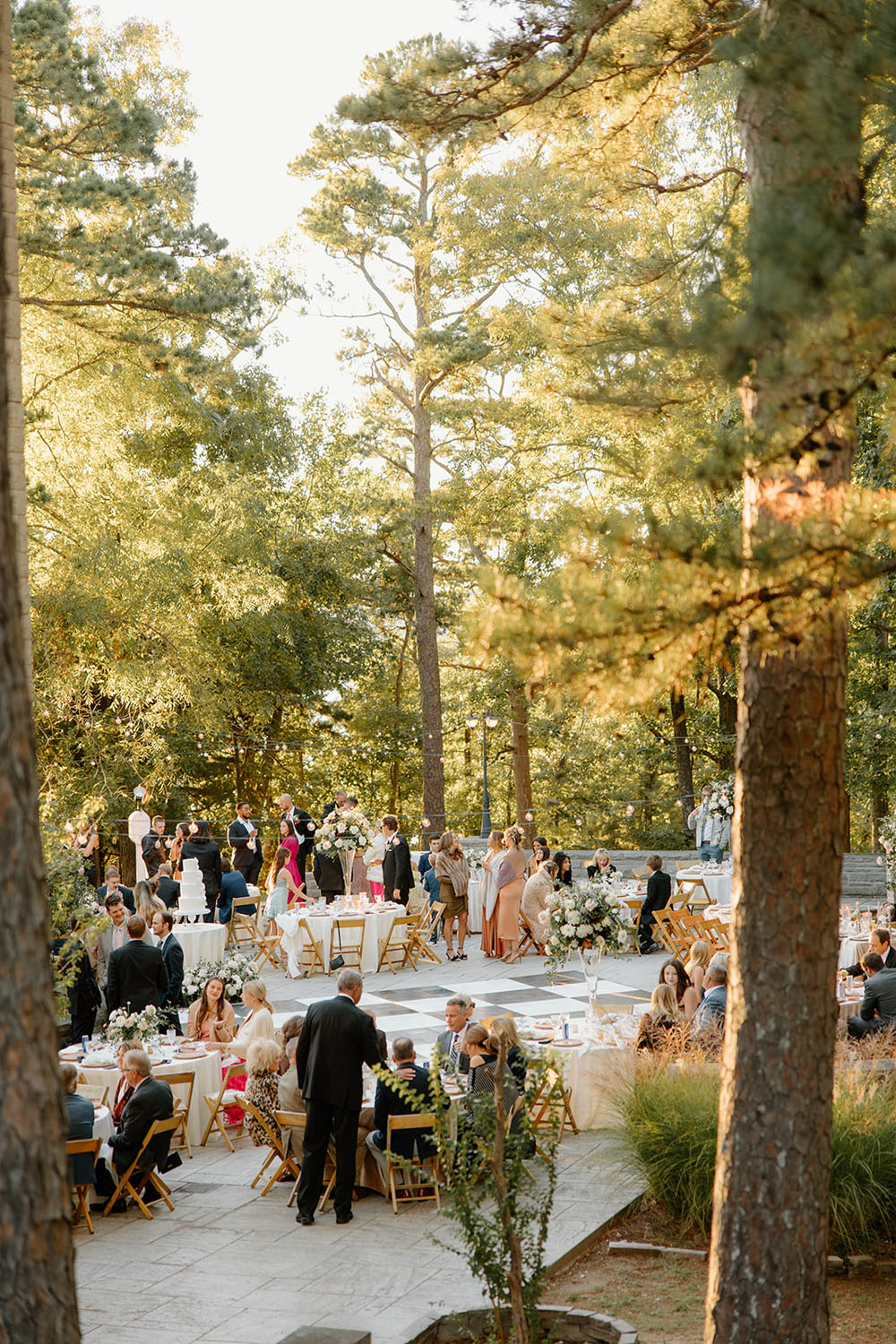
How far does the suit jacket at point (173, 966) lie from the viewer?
40.1 feet

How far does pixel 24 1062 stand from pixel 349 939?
41.9ft

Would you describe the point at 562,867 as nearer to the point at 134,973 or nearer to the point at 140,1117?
the point at 134,973

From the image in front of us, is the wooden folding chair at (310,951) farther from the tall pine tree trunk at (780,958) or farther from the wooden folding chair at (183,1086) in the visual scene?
the tall pine tree trunk at (780,958)

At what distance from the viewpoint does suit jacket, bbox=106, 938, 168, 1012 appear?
11.1 meters

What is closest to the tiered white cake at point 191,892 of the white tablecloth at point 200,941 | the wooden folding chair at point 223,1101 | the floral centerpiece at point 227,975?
the white tablecloth at point 200,941

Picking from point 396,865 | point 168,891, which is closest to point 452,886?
point 396,865

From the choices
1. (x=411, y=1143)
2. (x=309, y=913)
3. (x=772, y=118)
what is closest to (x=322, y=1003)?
(x=411, y=1143)

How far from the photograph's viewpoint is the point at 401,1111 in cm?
829

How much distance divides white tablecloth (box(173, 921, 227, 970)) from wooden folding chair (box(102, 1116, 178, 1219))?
648 cm

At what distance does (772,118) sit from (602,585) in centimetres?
227

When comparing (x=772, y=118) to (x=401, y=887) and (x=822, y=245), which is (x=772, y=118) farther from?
(x=401, y=887)

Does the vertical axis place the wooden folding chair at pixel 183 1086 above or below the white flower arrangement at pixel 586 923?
below

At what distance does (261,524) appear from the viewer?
80.5 feet

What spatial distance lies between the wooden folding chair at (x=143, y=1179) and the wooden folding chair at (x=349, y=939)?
23.7ft
